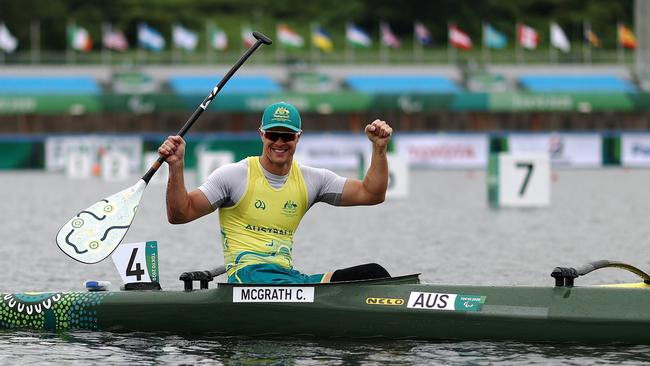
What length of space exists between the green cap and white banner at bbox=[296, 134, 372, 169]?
136ft

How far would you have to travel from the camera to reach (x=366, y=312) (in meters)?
11.5

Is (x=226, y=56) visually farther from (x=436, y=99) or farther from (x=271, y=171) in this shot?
(x=271, y=171)

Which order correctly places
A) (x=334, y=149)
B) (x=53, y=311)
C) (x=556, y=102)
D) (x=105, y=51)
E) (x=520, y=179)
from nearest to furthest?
(x=53, y=311)
(x=520, y=179)
(x=334, y=149)
(x=556, y=102)
(x=105, y=51)

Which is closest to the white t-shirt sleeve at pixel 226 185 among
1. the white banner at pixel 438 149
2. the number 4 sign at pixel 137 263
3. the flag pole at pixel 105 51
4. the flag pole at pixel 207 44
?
the number 4 sign at pixel 137 263

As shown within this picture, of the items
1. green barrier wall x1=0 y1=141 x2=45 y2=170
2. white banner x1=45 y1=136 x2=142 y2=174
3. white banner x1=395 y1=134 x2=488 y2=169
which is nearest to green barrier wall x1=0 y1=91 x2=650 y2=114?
green barrier wall x1=0 y1=141 x2=45 y2=170

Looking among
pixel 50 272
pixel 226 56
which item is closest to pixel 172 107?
pixel 226 56

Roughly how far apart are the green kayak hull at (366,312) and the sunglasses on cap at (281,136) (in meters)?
1.16

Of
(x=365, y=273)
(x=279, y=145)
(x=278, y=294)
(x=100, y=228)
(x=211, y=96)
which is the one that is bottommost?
(x=278, y=294)

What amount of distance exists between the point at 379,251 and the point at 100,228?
8536 mm

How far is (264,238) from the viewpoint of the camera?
1147 cm

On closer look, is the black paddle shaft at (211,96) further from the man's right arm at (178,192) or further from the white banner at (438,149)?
the white banner at (438,149)

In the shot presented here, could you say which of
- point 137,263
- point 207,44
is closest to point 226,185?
point 137,263

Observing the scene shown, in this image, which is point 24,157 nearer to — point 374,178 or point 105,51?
point 105,51

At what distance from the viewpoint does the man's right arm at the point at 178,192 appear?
10.8m
